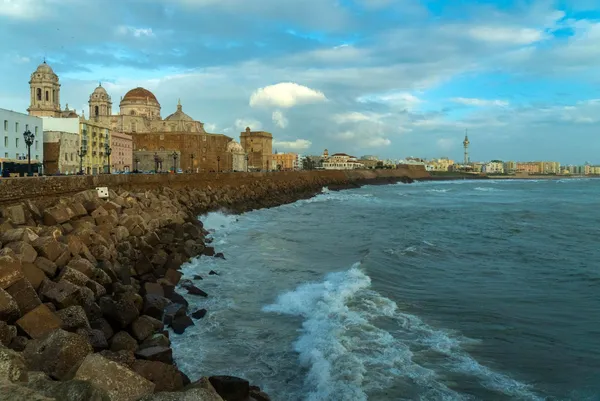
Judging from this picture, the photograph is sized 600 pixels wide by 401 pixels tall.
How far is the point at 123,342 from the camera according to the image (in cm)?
726

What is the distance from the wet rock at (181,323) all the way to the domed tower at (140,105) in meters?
68.3

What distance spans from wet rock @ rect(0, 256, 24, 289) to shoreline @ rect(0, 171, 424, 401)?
0.01 meters

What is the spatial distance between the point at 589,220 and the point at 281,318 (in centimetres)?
2668

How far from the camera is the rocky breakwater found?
4359mm

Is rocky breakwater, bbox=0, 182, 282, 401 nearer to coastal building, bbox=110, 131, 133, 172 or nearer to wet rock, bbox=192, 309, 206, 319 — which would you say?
wet rock, bbox=192, 309, 206, 319

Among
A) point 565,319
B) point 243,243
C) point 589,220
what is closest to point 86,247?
point 243,243

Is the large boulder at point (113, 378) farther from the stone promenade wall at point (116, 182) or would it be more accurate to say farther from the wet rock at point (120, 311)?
the stone promenade wall at point (116, 182)

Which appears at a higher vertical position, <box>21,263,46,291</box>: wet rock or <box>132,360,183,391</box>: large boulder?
<box>21,263,46,291</box>: wet rock

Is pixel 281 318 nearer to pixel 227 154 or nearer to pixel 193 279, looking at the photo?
pixel 193 279

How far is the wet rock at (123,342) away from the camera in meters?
7.15

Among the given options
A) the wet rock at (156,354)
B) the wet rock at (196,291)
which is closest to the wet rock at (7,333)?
the wet rock at (156,354)

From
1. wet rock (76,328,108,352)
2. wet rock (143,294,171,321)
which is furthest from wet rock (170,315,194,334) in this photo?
wet rock (76,328,108,352)

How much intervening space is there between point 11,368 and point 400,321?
22.5 feet

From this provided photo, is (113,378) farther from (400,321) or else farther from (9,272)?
(400,321)
